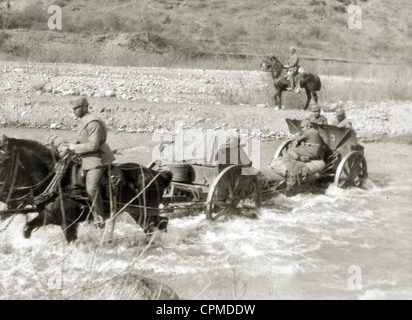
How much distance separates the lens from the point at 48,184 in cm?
753

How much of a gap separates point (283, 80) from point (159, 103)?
3933 mm

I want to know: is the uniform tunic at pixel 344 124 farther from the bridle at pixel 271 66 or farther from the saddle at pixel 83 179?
the bridle at pixel 271 66

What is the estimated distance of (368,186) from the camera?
1252 centimetres

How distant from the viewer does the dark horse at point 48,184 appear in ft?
23.4

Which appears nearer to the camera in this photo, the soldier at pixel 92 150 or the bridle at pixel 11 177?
the bridle at pixel 11 177

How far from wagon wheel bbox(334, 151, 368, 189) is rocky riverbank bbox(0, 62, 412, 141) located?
4151 millimetres

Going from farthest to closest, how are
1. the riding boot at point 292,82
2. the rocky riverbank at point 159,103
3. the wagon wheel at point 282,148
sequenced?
the riding boot at point 292,82 < the rocky riverbank at point 159,103 < the wagon wheel at point 282,148

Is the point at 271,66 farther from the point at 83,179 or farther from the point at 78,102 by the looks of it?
the point at 83,179

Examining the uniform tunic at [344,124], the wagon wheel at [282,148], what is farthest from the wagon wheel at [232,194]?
the uniform tunic at [344,124]

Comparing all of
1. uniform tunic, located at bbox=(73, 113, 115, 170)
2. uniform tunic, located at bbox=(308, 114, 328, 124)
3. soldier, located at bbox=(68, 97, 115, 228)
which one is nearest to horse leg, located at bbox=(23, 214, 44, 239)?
soldier, located at bbox=(68, 97, 115, 228)

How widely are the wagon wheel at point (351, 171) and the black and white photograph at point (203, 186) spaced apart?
4cm
